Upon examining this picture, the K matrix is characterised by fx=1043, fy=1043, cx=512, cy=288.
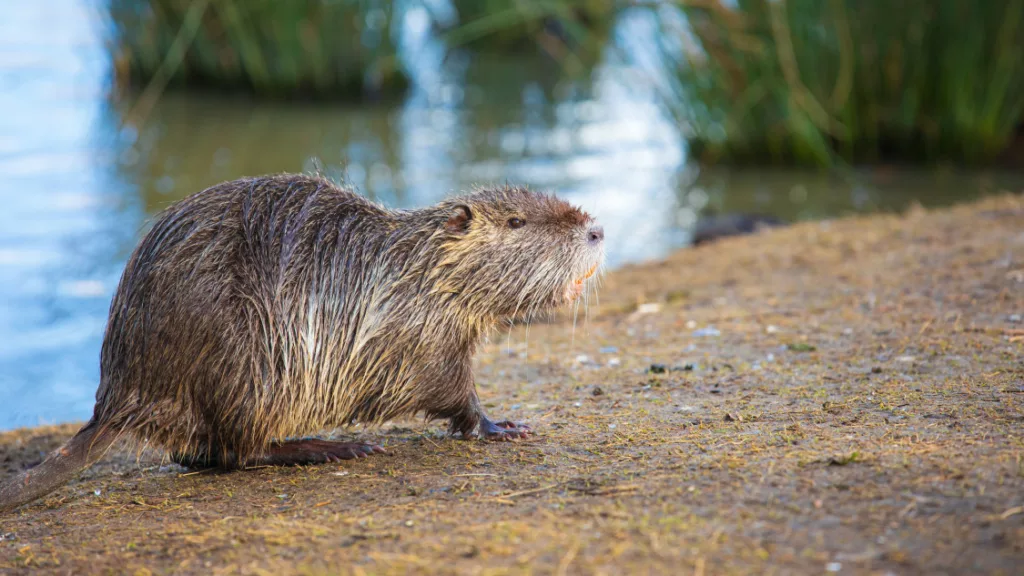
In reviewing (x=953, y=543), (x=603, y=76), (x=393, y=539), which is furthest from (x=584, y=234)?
(x=603, y=76)

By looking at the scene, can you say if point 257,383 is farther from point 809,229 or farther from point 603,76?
point 603,76

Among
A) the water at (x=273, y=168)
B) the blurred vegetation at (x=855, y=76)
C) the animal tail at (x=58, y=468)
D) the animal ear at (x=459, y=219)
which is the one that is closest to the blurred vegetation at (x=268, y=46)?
the water at (x=273, y=168)

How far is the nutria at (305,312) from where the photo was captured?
3051 millimetres

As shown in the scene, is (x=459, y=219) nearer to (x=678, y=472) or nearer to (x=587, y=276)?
(x=587, y=276)

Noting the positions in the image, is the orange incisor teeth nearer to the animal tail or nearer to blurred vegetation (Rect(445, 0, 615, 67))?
the animal tail

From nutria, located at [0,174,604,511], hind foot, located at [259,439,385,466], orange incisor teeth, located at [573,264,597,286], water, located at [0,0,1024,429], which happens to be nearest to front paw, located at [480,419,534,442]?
nutria, located at [0,174,604,511]

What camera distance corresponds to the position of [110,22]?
1021 centimetres

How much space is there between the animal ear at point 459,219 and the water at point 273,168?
88.3 inches

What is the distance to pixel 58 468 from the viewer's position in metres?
3.01

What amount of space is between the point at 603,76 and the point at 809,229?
6450mm

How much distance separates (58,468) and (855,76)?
6694mm

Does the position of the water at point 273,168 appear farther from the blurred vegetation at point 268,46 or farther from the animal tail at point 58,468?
the animal tail at point 58,468

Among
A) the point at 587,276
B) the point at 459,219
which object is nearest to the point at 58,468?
the point at 459,219

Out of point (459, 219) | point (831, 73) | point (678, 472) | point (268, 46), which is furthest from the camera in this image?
point (268, 46)
